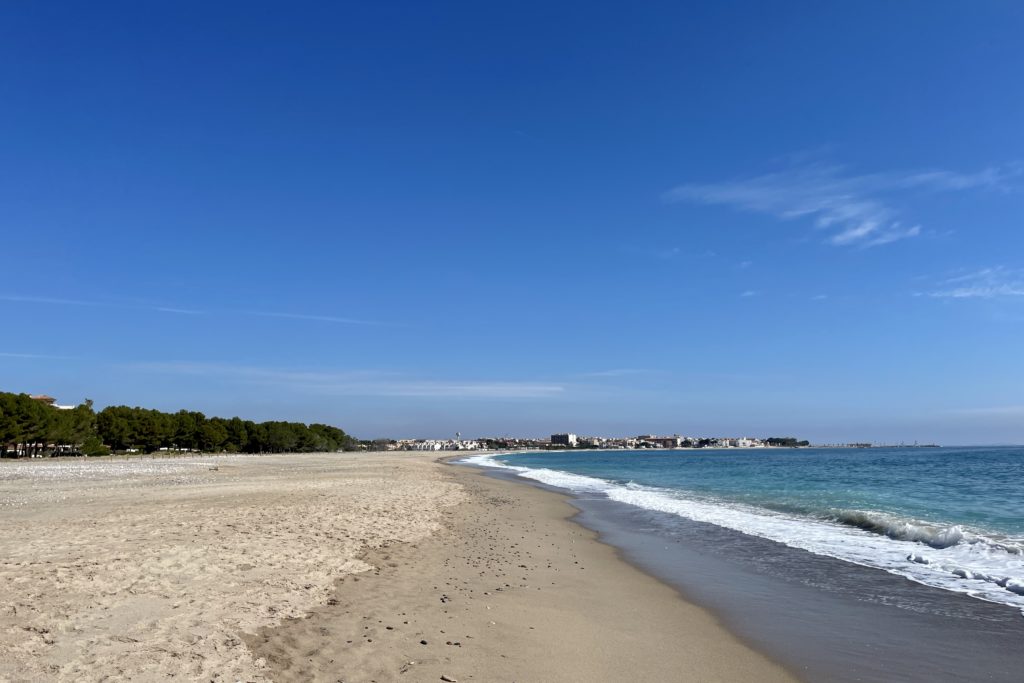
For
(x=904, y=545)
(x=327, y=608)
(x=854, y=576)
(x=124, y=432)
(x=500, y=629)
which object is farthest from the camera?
(x=124, y=432)

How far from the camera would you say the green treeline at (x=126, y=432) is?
73.1m

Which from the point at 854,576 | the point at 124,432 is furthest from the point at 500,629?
the point at 124,432

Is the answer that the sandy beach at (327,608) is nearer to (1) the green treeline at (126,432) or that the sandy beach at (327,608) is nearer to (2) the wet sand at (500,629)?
(2) the wet sand at (500,629)

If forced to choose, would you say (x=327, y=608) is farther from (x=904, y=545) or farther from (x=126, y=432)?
(x=126, y=432)

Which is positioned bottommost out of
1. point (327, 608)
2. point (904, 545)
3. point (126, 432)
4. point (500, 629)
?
point (904, 545)

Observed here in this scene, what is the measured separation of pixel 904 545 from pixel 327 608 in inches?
582

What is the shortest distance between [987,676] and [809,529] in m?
13.0

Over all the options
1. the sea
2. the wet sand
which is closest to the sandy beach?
the wet sand

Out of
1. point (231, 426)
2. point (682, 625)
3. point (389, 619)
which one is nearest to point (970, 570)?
point (682, 625)

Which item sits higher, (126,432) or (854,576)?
(126,432)

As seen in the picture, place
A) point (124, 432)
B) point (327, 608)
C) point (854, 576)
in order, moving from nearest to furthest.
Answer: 1. point (327, 608)
2. point (854, 576)
3. point (124, 432)

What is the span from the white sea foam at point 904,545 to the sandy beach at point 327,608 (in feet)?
17.8

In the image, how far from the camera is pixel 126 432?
97250mm

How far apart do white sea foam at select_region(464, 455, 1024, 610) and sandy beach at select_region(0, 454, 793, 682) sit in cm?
544
